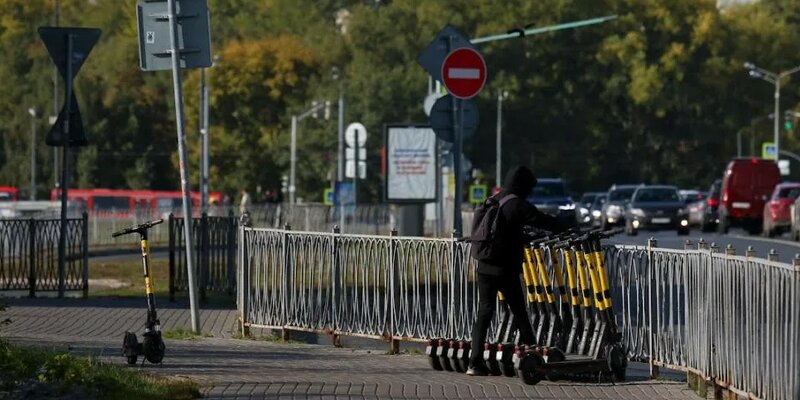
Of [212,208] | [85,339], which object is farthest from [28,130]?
[85,339]

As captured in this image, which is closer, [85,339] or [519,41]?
[85,339]

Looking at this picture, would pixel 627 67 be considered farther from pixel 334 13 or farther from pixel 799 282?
pixel 799 282

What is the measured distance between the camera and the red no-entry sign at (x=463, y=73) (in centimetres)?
2070

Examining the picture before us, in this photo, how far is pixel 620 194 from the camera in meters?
66.5

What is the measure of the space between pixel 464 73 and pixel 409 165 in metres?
15.3

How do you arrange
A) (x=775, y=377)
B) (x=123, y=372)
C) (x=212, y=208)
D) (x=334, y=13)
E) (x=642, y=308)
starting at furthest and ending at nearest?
(x=334, y=13) → (x=212, y=208) → (x=642, y=308) → (x=123, y=372) → (x=775, y=377)

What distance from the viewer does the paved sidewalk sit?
14.0m

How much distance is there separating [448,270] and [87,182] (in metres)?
90.5

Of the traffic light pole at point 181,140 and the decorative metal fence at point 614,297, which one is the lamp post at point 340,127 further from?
the traffic light pole at point 181,140

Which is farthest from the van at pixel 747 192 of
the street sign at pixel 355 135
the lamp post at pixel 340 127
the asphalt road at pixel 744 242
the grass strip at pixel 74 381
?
the grass strip at pixel 74 381

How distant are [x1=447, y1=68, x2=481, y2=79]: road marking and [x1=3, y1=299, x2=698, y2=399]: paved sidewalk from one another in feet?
10.8

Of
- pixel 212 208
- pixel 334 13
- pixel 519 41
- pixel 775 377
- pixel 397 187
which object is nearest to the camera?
pixel 775 377

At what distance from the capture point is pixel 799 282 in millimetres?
11203

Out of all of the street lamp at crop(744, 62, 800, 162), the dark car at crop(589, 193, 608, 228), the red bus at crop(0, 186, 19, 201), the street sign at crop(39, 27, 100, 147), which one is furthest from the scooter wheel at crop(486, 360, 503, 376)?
the red bus at crop(0, 186, 19, 201)
